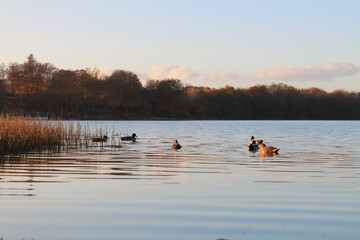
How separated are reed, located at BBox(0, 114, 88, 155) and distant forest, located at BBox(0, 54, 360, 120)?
226 ft

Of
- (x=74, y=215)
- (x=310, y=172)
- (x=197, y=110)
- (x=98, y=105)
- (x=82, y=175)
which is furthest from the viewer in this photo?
(x=197, y=110)

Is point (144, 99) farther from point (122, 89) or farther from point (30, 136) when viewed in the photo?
point (30, 136)

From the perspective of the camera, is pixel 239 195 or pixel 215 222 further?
pixel 239 195

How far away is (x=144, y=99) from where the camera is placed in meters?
136

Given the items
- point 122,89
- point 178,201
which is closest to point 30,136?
point 178,201

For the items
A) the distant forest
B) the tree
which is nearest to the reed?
the distant forest

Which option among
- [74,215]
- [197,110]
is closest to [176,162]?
[74,215]

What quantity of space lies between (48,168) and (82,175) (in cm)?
247

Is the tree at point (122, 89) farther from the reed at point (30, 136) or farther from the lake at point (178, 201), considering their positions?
the lake at point (178, 201)

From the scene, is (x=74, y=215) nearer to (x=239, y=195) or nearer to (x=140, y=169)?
(x=239, y=195)

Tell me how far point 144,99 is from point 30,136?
111578 millimetres

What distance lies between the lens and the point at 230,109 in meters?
146

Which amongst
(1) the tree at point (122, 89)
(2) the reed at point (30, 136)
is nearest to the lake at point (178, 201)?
(2) the reed at point (30, 136)

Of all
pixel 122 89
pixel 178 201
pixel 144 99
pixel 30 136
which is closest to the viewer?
pixel 178 201
